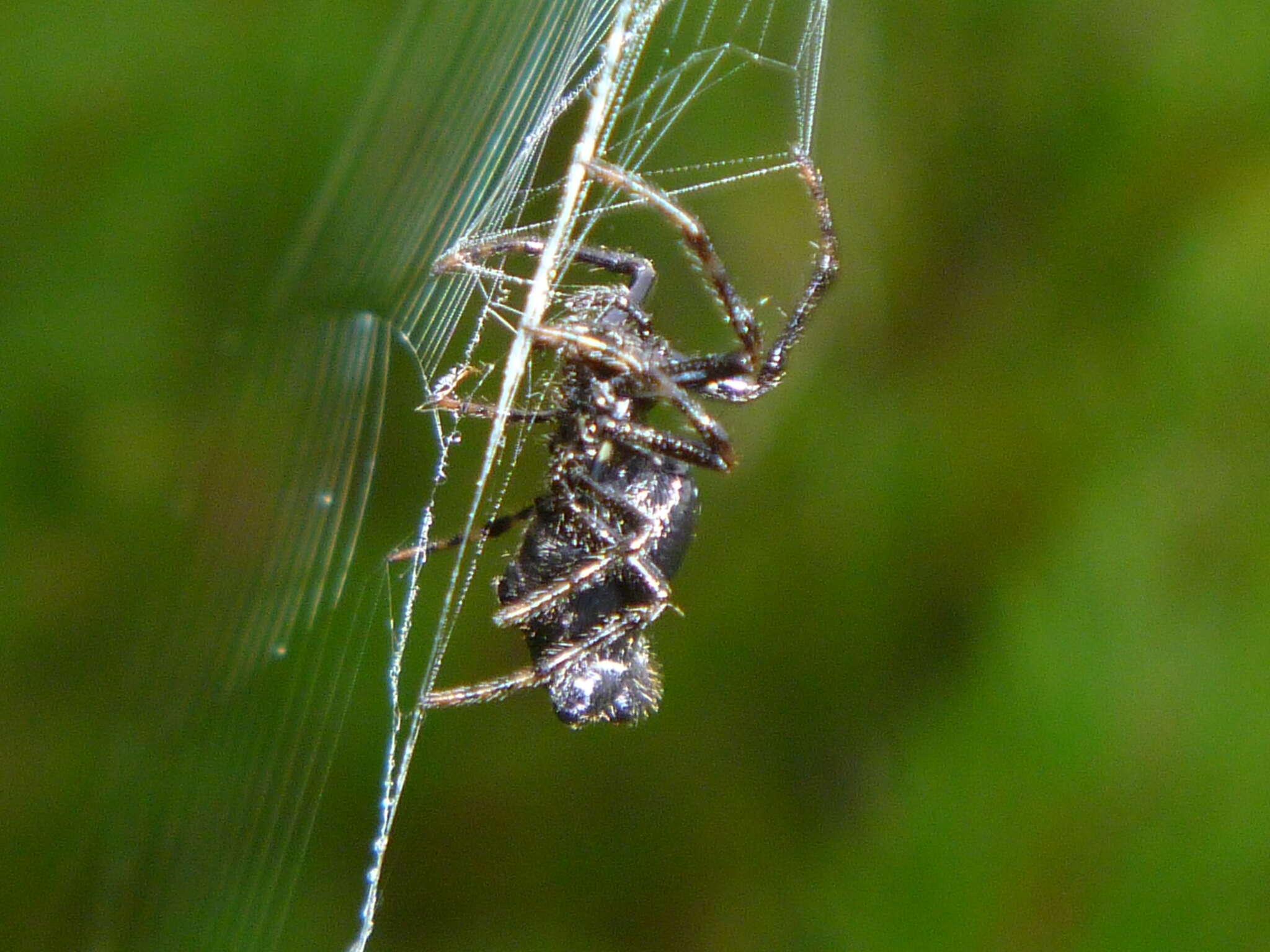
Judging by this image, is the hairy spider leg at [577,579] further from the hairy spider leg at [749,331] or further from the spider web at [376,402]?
the hairy spider leg at [749,331]

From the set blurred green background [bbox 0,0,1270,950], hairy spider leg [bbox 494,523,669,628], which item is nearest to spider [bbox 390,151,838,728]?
hairy spider leg [bbox 494,523,669,628]

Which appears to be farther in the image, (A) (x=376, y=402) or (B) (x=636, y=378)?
(A) (x=376, y=402)

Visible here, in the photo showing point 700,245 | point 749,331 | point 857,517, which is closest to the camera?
point 700,245

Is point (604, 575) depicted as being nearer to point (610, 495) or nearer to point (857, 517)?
point (610, 495)

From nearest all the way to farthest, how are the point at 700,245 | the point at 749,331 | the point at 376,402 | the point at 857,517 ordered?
the point at 700,245 < the point at 749,331 < the point at 376,402 < the point at 857,517

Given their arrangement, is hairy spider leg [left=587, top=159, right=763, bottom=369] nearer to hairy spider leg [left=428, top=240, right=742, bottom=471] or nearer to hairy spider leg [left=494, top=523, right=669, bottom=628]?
hairy spider leg [left=428, top=240, right=742, bottom=471]

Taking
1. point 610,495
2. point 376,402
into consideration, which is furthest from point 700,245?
point 376,402

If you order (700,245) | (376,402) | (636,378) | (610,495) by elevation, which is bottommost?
(376,402)
